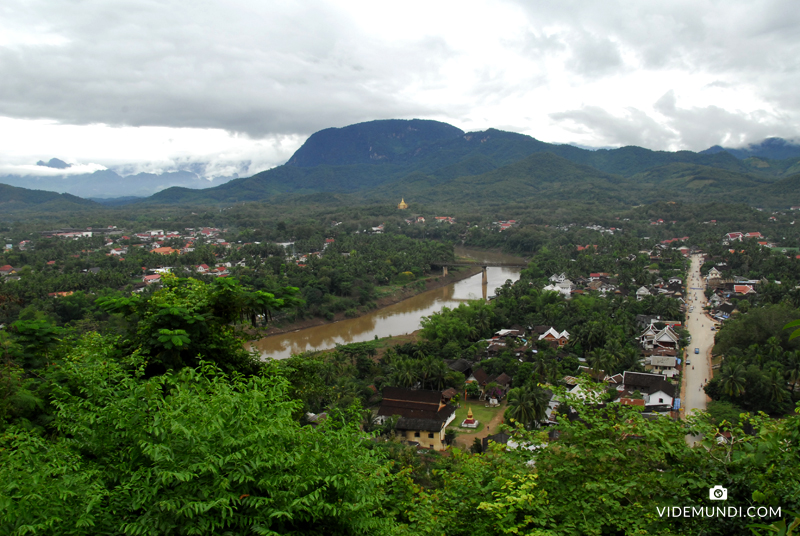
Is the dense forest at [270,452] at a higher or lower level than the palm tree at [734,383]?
higher

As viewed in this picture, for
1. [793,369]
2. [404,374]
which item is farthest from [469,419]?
[793,369]

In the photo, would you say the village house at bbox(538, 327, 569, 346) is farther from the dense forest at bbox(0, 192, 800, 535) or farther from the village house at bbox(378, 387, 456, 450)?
the village house at bbox(378, 387, 456, 450)

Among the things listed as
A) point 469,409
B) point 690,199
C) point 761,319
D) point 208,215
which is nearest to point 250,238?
point 208,215

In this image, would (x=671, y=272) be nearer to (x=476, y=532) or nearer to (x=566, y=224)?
(x=566, y=224)

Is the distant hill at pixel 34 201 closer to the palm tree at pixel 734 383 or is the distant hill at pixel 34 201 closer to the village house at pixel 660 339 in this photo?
the village house at pixel 660 339

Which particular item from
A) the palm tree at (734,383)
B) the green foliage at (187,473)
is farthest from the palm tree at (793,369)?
the green foliage at (187,473)

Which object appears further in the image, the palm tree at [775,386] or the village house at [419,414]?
the palm tree at [775,386]
